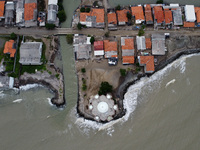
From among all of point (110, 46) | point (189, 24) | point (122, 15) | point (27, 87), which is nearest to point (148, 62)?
point (110, 46)

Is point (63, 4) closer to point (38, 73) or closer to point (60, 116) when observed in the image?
point (38, 73)

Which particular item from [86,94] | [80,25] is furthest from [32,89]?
[80,25]

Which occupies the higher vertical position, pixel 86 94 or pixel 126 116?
pixel 86 94

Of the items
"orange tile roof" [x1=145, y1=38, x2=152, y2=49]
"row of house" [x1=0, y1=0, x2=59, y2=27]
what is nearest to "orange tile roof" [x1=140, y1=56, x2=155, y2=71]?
"orange tile roof" [x1=145, y1=38, x2=152, y2=49]

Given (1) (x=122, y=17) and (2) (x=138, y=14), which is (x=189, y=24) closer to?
(2) (x=138, y=14)

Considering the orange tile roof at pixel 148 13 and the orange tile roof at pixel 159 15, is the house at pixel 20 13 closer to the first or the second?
the orange tile roof at pixel 148 13

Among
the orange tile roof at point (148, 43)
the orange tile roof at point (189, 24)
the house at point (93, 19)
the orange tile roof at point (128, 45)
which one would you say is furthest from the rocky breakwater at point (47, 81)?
the orange tile roof at point (189, 24)

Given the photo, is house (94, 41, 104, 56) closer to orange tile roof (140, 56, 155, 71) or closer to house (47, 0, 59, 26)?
orange tile roof (140, 56, 155, 71)
